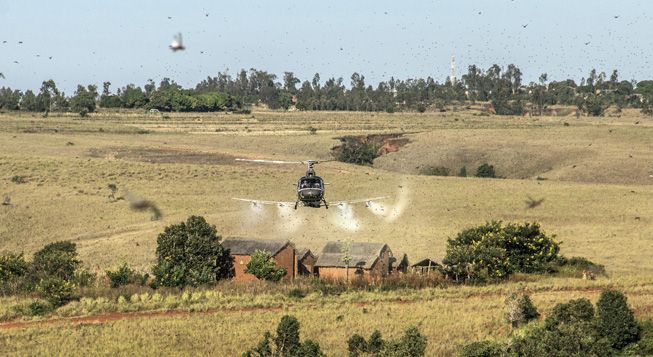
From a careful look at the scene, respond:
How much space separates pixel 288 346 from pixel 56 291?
20613mm

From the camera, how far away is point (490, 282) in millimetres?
62531

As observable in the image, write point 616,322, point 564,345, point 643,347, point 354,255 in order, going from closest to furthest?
point 564,345 → point 643,347 → point 616,322 → point 354,255

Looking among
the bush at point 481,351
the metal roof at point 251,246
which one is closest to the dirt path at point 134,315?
the metal roof at point 251,246

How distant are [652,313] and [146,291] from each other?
29.8m

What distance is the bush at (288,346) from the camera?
3944 centimetres

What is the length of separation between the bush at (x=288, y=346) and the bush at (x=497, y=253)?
76.5 feet

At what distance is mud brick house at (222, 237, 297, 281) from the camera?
64312 mm

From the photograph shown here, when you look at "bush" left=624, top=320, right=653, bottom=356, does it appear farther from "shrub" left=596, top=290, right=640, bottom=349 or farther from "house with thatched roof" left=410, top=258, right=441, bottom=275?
"house with thatched roof" left=410, top=258, right=441, bottom=275

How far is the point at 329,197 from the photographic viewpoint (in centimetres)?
9406

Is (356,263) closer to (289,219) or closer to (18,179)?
(289,219)

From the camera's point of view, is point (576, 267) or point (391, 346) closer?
point (391, 346)

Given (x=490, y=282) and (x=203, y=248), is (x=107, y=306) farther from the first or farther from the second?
(x=490, y=282)

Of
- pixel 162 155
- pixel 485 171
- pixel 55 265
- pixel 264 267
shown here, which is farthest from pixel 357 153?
pixel 55 265

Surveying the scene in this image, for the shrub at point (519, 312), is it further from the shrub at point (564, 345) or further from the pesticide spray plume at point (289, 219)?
the pesticide spray plume at point (289, 219)
